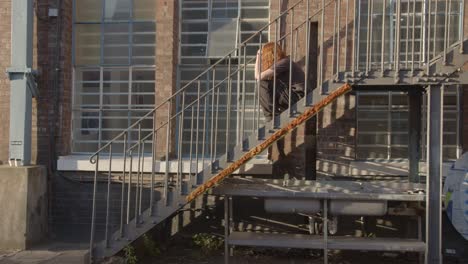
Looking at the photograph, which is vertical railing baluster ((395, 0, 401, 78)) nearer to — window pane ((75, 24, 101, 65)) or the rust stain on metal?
the rust stain on metal

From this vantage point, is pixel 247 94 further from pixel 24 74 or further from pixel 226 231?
pixel 24 74

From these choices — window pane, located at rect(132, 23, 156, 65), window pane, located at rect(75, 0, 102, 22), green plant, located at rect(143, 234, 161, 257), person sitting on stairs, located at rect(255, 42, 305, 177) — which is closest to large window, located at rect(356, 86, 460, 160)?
person sitting on stairs, located at rect(255, 42, 305, 177)

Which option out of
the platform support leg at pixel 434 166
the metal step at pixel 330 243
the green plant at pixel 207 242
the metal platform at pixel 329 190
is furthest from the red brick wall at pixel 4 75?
the platform support leg at pixel 434 166

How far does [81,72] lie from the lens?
845 cm

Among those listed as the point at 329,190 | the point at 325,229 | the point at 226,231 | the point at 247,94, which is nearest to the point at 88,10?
the point at 247,94

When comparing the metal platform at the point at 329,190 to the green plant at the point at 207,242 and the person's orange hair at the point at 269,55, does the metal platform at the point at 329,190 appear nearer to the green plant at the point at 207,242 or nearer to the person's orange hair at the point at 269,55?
the green plant at the point at 207,242

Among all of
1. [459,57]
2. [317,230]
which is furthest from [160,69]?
[459,57]

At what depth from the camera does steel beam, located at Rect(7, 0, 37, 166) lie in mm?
7645

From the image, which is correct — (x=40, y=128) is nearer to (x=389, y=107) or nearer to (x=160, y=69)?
(x=160, y=69)

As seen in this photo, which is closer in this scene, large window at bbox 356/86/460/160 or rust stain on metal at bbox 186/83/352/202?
rust stain on metal at bbox 186/83/352/202

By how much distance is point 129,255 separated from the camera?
6.66 m

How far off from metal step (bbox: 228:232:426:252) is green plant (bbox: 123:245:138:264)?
47.8 inches

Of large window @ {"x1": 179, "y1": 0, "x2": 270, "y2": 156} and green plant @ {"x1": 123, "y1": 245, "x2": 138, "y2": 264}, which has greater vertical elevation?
large window @ {"x1": 179, "y1": 0, "x2": 270, "y2": 156}

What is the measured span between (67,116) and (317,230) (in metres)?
4.08
